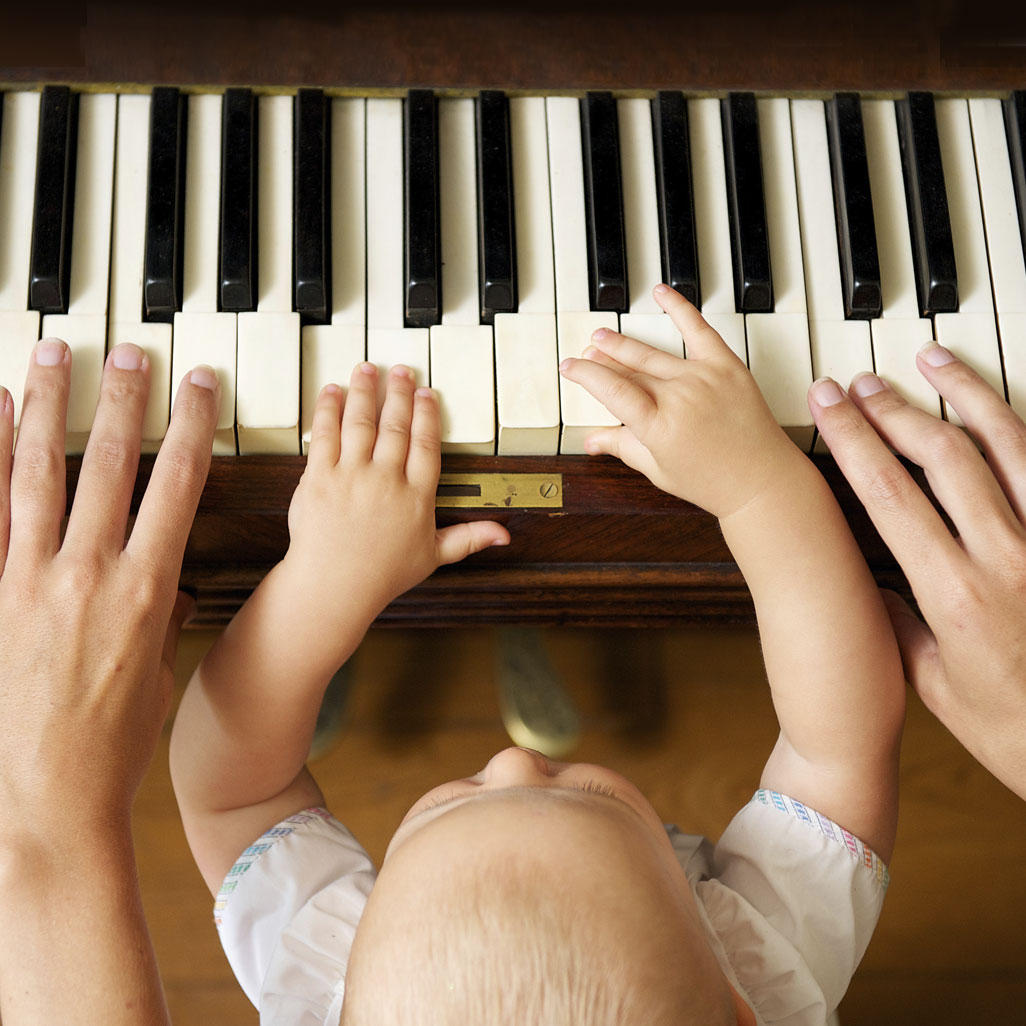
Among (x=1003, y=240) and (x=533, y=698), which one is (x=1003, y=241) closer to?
(x=1003, y=240)

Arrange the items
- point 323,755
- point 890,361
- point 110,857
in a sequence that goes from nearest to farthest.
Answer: point 110,857 → point 890,361 → point 323,755

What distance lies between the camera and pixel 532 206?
83 cm

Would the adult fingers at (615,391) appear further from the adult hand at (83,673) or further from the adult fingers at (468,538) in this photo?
the adult hand at (83,673)

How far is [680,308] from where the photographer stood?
789mm

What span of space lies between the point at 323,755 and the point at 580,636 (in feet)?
0.95

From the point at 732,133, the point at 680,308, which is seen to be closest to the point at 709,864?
the point at 680,308

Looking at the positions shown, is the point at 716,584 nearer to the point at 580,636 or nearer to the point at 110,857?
the point at 580,636

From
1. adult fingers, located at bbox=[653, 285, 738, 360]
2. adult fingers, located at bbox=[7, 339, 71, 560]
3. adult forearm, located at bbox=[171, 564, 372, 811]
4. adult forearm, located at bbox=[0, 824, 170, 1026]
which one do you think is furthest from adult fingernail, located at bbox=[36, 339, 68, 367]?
adult fingers, located at bbox=[653, 285, 738, 360]

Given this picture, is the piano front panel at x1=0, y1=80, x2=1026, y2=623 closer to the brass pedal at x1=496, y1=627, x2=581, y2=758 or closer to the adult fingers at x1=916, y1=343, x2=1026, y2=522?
the adult fingers at x1=916, y1=343, x2=1026, y2=522

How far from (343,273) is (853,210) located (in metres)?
0.40

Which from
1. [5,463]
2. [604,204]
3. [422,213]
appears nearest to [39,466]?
[5,463]

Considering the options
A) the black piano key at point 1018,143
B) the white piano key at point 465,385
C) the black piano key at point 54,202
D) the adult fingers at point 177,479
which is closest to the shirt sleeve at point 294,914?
the adult fingers at point 177,479

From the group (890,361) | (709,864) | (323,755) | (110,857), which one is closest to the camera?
(110,857)

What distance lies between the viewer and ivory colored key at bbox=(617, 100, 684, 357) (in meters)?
0.81
